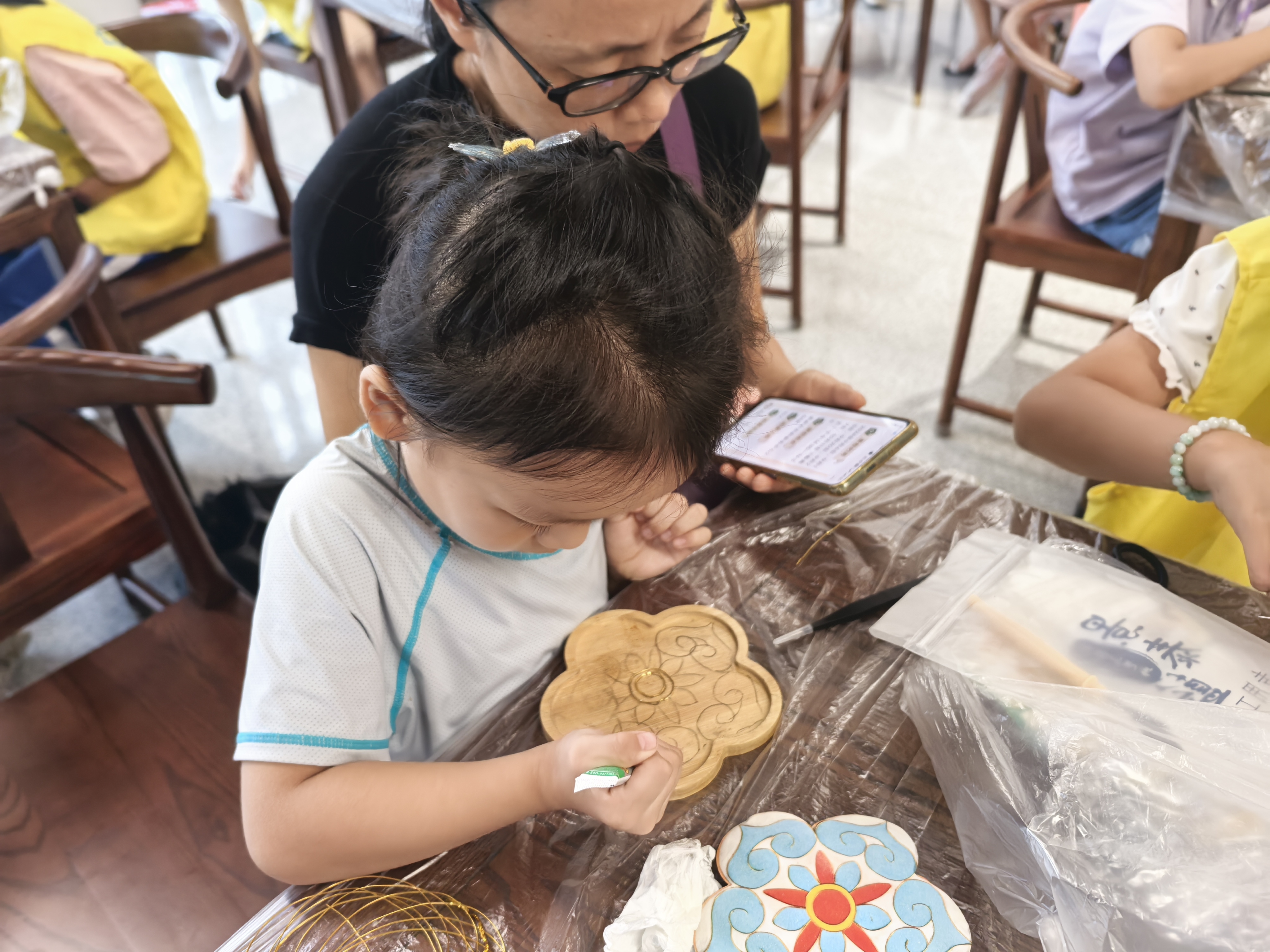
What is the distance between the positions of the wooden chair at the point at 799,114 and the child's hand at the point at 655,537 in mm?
1025

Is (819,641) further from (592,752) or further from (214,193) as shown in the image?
(214,193)

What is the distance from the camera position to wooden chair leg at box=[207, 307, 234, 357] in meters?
2.34

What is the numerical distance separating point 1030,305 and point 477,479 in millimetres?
2062

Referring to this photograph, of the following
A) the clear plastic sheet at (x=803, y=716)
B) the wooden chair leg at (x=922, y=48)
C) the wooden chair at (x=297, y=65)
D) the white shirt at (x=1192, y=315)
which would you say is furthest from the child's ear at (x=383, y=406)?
the wooden chair leg at (x=922, y=48)

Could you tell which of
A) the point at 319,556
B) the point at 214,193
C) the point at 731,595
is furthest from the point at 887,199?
the point at 319,556

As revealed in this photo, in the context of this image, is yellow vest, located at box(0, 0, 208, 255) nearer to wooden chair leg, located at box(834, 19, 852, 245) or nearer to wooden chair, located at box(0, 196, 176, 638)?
wooden chair, located at box(0, 196, 176, 638)

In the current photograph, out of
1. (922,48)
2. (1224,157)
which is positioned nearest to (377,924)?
(1224,157)

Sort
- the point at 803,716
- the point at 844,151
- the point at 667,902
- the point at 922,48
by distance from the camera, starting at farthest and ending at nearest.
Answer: the point at 922,48, the point at 844,151, the point at 803,716, the point at 667,902

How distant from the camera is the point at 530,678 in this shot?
0.69 metres

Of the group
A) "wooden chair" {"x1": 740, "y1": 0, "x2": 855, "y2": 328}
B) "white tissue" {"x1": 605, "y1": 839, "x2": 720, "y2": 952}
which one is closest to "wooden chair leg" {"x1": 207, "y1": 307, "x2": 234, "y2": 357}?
"wooden chair" {"x1": 740, "y1": 0, "x2": 855, "y2": 328}

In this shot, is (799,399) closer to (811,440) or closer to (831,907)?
(811,440)

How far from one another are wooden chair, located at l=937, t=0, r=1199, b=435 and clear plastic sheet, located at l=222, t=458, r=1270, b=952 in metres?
0.94


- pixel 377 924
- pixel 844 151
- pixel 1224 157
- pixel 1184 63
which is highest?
pixel 1184 63

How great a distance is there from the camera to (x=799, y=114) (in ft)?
6.55
